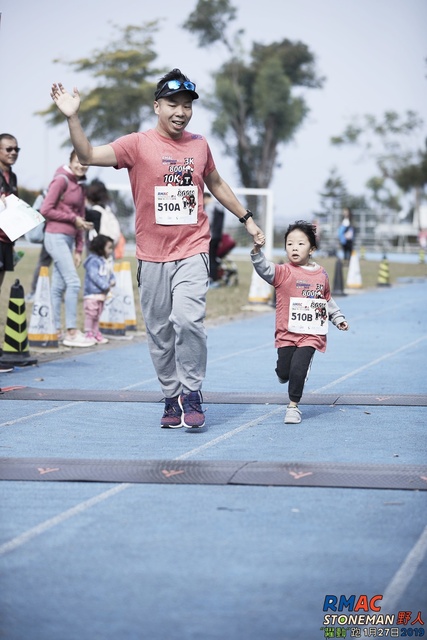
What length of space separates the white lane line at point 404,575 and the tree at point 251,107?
65701mm

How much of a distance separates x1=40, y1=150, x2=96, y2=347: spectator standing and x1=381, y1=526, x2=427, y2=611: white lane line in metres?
7.67

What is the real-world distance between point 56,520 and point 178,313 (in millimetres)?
2353

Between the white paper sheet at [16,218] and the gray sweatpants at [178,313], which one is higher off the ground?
the white paper sheet at [16,218]

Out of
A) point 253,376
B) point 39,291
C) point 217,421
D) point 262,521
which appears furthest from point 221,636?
point 39,291

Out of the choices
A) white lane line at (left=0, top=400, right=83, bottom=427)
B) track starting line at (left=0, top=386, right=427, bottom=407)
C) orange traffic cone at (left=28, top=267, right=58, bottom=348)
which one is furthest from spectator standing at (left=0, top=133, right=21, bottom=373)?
orange traffic cone at (left=28, top=267, right=58, bottom=348)

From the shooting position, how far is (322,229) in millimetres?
64188

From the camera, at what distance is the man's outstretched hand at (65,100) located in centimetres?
645

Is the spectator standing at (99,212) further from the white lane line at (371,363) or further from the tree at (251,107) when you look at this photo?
the tree at (251,107)

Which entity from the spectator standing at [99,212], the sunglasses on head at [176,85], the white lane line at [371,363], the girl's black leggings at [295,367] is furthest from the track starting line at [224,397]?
the spectator standing at [99,212]

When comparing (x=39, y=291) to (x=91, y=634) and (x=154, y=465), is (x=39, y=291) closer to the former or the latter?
(x=154, y=465)

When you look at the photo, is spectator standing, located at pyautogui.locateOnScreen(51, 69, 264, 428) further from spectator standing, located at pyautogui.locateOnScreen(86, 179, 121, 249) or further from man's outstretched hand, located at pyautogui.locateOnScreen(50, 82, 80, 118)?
spectator standing, located at pyautogui.locateOnScreen(86, 179, 121, 249)

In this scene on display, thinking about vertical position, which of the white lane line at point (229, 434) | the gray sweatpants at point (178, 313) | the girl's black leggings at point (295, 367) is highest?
the gray sweatpants at point (178, 313)

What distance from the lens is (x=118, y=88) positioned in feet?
211

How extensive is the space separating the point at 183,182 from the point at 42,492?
2.38 metres
